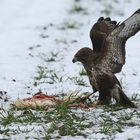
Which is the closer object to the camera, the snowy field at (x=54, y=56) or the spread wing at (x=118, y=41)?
the snowy field at (x=54, y=56)

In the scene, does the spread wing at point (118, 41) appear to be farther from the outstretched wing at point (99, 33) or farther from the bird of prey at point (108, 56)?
the outstretched wing at point (99, 33)

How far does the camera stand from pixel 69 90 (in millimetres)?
7473

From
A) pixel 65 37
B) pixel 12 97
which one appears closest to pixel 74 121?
pixel 12 97

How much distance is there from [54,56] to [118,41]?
11.5ft

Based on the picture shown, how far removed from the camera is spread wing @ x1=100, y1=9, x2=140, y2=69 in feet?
19.7

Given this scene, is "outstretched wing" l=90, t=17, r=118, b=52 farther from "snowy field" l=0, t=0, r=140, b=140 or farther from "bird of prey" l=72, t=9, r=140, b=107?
"snowy field" l=0, t=0, r=140, b=140

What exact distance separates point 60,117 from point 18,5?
231 inches

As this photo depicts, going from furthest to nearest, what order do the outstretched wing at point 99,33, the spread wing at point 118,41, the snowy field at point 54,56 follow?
the outstretched wing at point 99,33
the spread wing at point 118,41
the snowy field at point 54,56

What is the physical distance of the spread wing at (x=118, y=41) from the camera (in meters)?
→ 6.01

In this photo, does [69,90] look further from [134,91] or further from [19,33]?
[19,33]

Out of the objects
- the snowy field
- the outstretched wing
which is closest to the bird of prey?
the outstretched wing

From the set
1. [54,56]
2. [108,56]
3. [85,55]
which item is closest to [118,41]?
[108,56]

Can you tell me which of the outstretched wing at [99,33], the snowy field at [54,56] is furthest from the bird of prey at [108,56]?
the snowy field at [54,56]

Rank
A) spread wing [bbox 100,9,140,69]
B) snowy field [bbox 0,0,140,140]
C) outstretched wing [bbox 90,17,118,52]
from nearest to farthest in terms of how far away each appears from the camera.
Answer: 1. snowy field [bbox 0,0,140,140]
2. spread wing [bbox 100,9,140,69]
3. outstretched wing [bbox 90,17,118,52]
